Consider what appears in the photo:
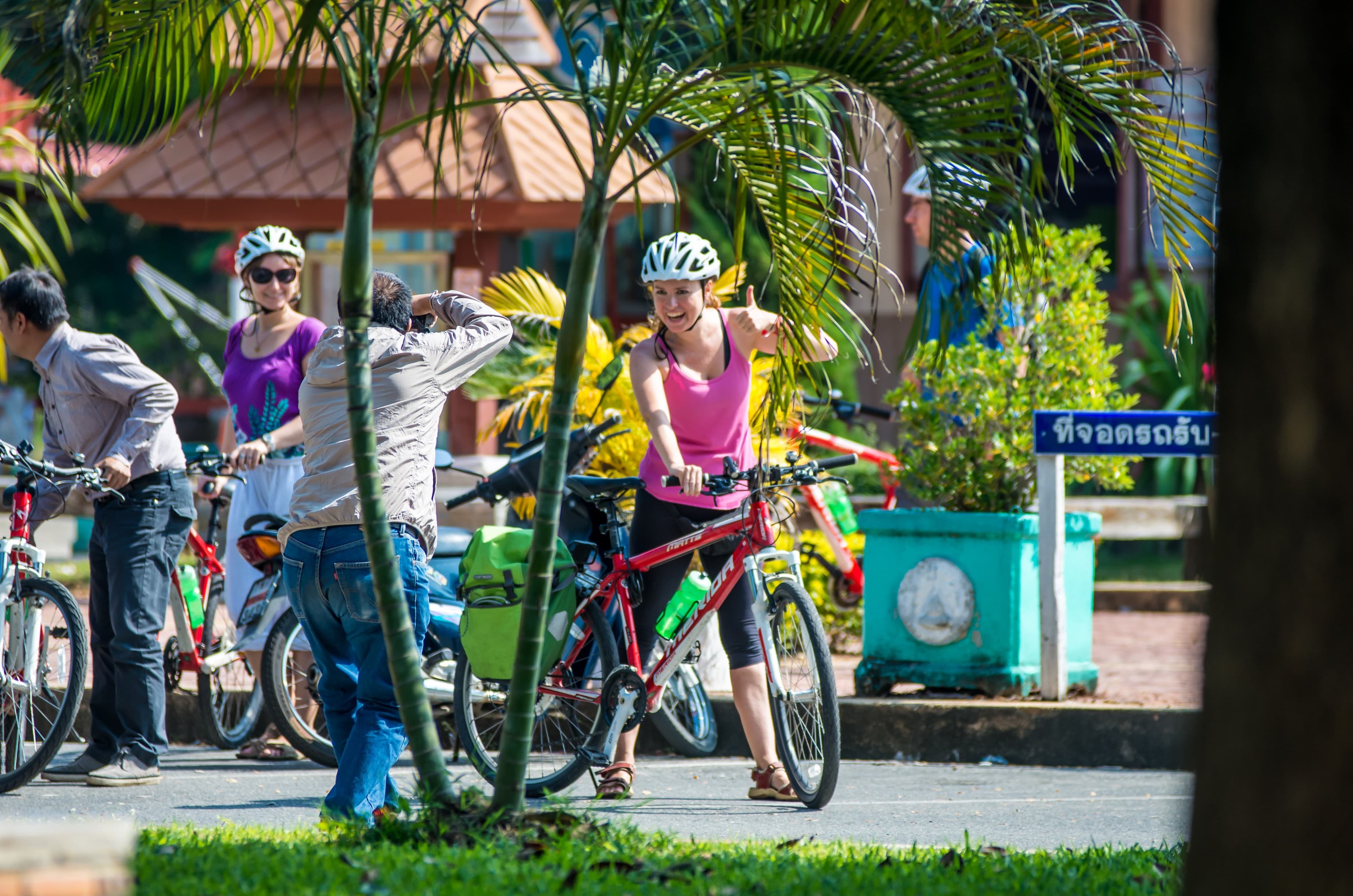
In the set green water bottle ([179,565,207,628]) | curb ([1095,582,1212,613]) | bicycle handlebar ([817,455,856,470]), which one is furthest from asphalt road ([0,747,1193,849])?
curb ([1095,582,1212,613])

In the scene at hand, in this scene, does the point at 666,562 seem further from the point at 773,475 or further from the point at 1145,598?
the point at 1145,598

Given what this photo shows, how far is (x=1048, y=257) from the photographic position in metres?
7.29

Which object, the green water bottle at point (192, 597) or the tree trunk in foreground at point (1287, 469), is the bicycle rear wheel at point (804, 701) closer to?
the green water bottle at point (192, 597)

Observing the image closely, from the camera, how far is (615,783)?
234 inches

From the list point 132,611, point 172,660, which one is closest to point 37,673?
point 132,611

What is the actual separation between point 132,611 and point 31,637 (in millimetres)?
375

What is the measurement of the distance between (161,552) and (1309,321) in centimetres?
505

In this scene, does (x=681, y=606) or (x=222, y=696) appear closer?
(x=681, y=606)

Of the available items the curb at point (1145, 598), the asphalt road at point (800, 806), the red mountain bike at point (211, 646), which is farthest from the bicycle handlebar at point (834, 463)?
the curb at point (1145, 598)

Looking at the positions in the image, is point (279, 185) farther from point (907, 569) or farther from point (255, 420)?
point (907, 569)

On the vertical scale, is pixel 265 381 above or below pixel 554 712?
above

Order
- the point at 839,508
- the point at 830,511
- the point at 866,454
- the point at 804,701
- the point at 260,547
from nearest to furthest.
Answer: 1. the point at 804,701
2. the point at 260,547
3. the point at 866,454
4. the point at 830,511
5. the point at 839,508

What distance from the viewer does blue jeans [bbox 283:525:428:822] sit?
4836 millimetres

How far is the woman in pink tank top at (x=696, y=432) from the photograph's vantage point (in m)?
5.90
